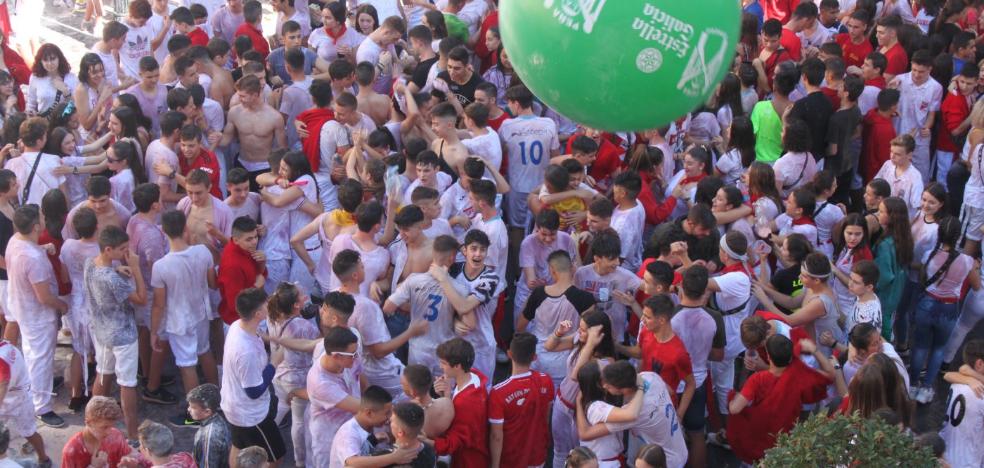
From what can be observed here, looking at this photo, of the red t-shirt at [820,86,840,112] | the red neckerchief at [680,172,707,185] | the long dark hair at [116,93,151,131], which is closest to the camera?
the red neckerchief at [680,172,707,185]

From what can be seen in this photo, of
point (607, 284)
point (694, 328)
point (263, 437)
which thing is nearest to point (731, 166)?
point (607, 284)

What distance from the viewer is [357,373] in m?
7.11

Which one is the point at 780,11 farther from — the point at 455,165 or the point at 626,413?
the point at 626,413

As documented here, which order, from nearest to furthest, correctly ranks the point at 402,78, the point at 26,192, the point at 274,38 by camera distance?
the point at 26,192 → the point at 402,78 → the point at 274,38

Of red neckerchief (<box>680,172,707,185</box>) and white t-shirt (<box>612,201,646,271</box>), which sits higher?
red neckerchief (<box>680,172,707,185</box>)

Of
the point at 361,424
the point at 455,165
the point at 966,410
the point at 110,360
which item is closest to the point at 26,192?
the point at 110,360

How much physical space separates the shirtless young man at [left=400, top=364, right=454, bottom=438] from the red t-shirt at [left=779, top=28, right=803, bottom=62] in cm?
681

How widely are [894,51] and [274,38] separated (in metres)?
6.35

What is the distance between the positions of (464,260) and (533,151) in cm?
177

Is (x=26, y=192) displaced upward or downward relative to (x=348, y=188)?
downward

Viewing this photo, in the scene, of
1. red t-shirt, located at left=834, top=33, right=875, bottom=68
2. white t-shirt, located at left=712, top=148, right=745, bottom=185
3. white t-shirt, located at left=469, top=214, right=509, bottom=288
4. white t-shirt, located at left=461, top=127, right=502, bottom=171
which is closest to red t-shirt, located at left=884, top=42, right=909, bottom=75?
red t-shirt, located at left=834, top=33, right=875, bottom=68

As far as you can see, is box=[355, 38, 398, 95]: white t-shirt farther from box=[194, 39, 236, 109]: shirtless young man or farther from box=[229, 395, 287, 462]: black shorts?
box=[229, 395, 287, 462]: black shorts

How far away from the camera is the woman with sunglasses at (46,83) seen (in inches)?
409

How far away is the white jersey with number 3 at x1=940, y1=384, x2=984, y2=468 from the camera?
683 centimetres
